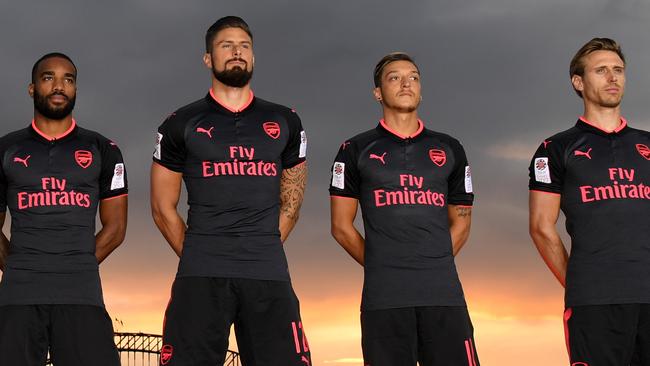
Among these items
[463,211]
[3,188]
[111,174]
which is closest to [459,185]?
[463,211]

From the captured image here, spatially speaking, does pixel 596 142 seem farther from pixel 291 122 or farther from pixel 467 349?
pixel 291 122

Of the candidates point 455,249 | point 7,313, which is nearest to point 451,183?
point 455,249

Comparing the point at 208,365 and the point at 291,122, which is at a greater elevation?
the point at 291,122

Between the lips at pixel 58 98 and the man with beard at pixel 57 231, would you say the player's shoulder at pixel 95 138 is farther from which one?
the lips at pixel 58 98

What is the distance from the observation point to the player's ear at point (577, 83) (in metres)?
9.70

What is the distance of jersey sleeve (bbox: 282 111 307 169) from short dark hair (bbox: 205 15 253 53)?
1020 millimetres

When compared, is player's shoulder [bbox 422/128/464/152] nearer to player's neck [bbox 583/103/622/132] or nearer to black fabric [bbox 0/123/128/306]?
player's neck [bbox 583/103/622/132]

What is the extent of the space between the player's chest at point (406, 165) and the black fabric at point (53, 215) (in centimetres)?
285

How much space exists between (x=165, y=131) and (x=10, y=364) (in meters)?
2.92

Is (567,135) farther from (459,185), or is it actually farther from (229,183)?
(229,183)

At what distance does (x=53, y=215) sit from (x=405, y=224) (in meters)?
3.77

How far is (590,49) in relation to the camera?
31.7 ft

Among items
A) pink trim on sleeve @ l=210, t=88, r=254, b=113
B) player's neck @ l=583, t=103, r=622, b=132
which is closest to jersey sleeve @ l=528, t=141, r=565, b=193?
player's neck @ l=583, t=103, r=622, b=132

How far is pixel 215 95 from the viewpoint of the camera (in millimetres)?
8992
